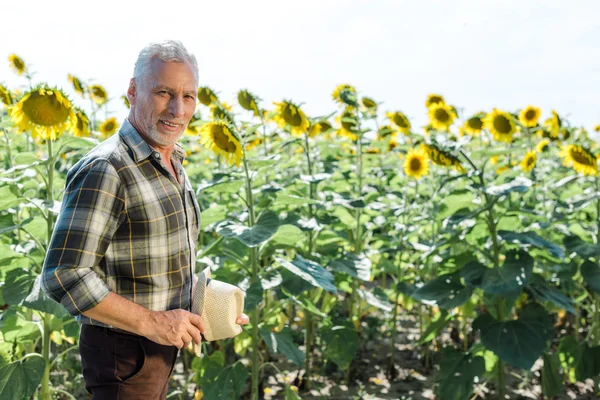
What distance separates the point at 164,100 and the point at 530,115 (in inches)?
145

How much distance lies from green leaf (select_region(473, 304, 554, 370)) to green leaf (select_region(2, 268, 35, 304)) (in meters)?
1.85

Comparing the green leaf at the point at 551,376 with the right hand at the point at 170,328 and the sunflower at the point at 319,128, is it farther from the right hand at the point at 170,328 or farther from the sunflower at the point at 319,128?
the right hand at the point at 170,328

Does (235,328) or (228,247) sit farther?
(228,247)

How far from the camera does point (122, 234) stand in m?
1.33

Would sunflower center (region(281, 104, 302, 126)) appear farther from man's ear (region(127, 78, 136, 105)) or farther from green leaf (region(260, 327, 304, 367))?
man's ear (region(127, 78, 136, 105))

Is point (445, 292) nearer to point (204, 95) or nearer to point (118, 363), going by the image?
point (204, 95)

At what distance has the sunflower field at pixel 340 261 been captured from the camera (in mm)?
2262

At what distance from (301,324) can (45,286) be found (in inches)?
107

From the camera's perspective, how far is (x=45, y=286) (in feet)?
4.04

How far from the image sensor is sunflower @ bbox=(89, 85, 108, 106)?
436 centimetres

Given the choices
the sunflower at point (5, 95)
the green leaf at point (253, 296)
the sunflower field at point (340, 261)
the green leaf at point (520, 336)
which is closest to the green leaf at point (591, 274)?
the sunflower field at point (340, 261)

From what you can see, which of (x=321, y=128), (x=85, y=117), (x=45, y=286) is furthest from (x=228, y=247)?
(x=321, y=128)

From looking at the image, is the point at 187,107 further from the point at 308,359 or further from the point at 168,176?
A: the point at 308,359

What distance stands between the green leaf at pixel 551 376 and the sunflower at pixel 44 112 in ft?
8.00
